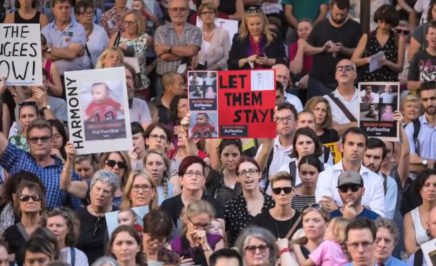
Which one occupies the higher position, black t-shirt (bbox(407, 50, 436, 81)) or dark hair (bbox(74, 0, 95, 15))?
dark hair (bbox(74, 0, 95, 15))

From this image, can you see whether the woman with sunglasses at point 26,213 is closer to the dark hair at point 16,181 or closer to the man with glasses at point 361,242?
the dark hair at point 16,181

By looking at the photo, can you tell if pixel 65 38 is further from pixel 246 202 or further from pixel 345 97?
pixel 246 202

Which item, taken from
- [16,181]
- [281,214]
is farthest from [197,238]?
[16,181]

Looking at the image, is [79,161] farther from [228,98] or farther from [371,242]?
[371,242]

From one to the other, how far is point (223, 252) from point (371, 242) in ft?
3.85

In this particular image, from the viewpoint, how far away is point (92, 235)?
62.5 ft

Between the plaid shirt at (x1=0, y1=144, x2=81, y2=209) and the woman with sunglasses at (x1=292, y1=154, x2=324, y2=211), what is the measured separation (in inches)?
78.5

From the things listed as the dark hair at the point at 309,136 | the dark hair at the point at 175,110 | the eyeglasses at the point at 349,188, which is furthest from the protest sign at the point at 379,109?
the dark hair at the point at 175,110

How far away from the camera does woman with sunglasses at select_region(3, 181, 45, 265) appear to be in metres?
18.7

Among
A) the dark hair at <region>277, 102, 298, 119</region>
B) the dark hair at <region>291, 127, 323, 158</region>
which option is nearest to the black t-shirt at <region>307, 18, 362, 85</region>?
the dark hair at <region>277, 102, 298, 119</region>

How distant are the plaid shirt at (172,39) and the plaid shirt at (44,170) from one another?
460 centimetres

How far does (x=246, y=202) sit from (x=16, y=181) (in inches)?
81.6

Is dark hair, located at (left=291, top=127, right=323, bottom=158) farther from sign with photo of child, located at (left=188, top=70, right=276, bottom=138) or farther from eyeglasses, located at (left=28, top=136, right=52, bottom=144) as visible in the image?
eyeglasses, located at (left=28, top=136, right=52, bottom=144)

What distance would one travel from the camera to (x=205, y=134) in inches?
821
